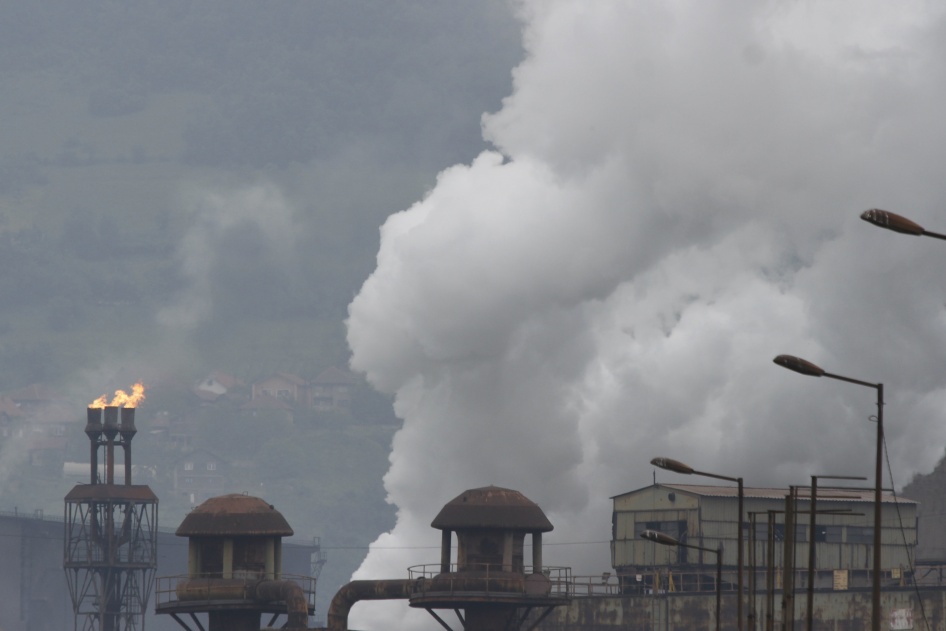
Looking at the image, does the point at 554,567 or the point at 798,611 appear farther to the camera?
the point at 798,611

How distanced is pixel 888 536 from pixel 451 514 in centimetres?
2721

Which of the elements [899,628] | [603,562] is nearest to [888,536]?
[899,628]

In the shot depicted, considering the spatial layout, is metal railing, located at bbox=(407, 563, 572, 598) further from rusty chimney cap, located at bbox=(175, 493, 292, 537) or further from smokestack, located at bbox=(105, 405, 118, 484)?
smokestack, located at bbox=(105, 405, 118, 484)

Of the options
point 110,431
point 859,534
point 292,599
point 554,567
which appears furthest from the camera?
point 110,431

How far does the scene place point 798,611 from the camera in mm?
88562

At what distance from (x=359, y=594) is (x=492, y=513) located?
23.5ft

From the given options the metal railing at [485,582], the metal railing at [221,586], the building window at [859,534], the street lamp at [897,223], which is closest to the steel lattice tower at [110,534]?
the metal railing at [221,586]

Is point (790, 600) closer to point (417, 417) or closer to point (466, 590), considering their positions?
point (466, 590)

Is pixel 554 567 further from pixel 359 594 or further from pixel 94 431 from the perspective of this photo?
pixel 94 431

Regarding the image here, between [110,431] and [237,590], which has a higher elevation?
[110,431]

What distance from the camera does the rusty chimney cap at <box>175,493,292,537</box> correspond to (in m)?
81.5

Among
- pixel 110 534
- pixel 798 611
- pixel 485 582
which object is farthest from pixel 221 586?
pixel 110 534

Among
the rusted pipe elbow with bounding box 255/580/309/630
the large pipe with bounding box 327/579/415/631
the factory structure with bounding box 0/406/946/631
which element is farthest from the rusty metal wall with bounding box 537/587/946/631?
the rusted pipe elbow with bounding box 255/580/309/630

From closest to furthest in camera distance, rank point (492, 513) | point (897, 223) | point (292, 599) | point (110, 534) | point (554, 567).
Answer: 1. point (897, 223)
2. point (292, 599)
3. point (492, 513)
4. point (554, 567)
5. point (110, 534)
